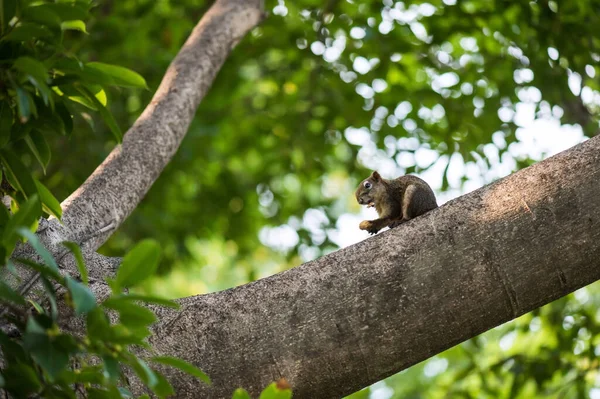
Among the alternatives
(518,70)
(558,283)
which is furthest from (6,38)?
(518,70)

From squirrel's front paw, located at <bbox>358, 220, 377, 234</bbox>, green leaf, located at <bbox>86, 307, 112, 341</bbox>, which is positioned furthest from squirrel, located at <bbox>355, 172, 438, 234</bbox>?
green leaf, located at <bbox>86, 307, 112, 341</bbox>

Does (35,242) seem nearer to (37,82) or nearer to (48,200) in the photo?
(37,82)

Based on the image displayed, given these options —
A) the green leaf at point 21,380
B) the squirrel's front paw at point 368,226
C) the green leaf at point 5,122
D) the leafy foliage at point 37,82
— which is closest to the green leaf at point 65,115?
the leafy foliage at point 37,82

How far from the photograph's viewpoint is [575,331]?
180 inches

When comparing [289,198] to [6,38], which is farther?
[289,198]

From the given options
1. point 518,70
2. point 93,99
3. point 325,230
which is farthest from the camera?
point 325,230

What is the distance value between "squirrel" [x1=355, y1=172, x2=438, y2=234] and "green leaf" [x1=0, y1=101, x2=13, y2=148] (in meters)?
1.54

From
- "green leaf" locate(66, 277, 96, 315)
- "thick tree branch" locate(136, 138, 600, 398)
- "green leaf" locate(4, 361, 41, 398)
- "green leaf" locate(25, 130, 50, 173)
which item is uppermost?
"green leaf" locate(66, 277, 96, 315)

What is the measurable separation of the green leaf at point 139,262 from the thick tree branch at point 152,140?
3.68 feet

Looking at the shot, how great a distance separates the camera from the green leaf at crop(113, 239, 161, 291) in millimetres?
1563

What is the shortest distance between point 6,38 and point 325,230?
4.53 m

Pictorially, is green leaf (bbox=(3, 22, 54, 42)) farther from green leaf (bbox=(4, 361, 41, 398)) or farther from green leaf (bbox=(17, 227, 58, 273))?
green leaf (bbox=(4, 361, 41, 398))

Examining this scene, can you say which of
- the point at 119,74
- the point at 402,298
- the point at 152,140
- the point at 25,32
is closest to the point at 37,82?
the point at 25,32

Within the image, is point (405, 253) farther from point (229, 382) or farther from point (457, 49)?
point (457, 49)
